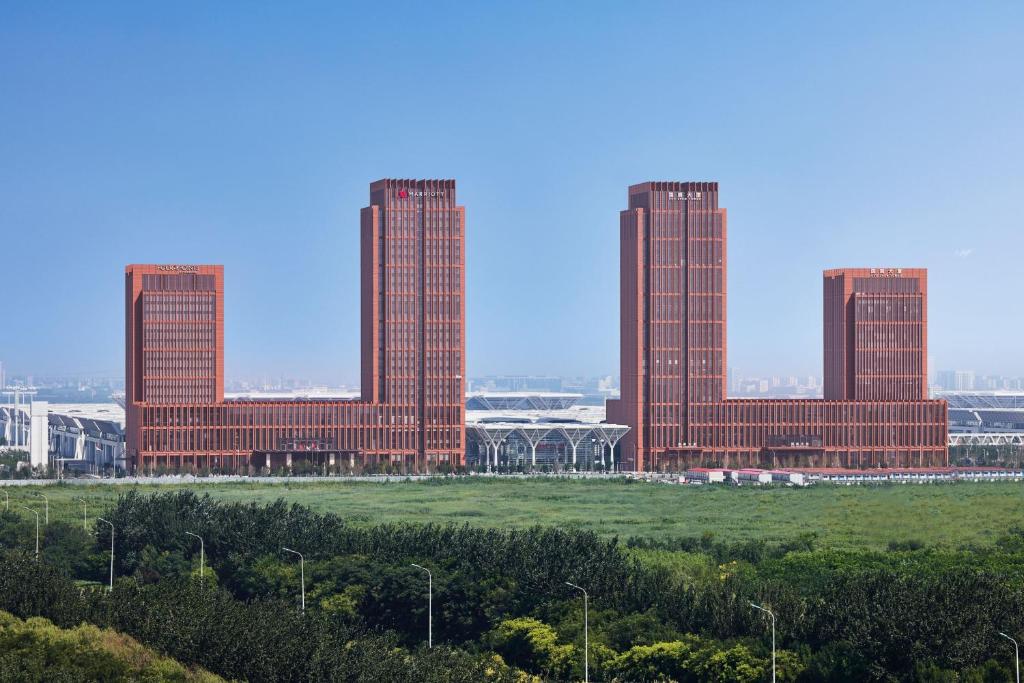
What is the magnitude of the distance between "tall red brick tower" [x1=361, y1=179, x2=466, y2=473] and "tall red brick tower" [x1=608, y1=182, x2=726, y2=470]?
16287mm

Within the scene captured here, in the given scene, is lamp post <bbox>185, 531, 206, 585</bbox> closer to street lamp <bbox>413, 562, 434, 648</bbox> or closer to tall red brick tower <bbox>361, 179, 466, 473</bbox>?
street lamp <bbox>413, 562, 434, 648</bbox>

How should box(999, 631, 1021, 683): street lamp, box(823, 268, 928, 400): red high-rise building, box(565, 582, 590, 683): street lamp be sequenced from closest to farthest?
1. box(999, 631, 1021, 683): street lamp
2. box(565, 582, 590, 683): street lamp
3. box(823, 268, 928, 400): red high-rise building

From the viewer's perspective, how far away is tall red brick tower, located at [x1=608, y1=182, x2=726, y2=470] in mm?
172000

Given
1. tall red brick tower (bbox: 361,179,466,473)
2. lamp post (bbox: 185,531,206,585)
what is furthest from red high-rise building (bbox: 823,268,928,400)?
lamp post (bbox: 185,531,206,585)

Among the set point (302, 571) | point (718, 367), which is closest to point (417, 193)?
point (718, 367)

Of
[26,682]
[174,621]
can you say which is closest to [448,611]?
[174,621]

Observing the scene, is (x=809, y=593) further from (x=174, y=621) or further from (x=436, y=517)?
(x=436, y=517)

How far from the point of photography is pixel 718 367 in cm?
17600

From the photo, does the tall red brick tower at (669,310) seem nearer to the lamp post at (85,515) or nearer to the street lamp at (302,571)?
the lamp post at (85,515)

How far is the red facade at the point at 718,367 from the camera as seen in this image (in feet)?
566

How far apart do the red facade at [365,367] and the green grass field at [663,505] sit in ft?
57.9

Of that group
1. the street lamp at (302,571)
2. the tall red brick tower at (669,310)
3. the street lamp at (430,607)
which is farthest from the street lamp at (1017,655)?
the tall red brick tower at (669,310)

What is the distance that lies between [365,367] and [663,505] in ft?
170

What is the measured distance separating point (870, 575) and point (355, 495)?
207ft
